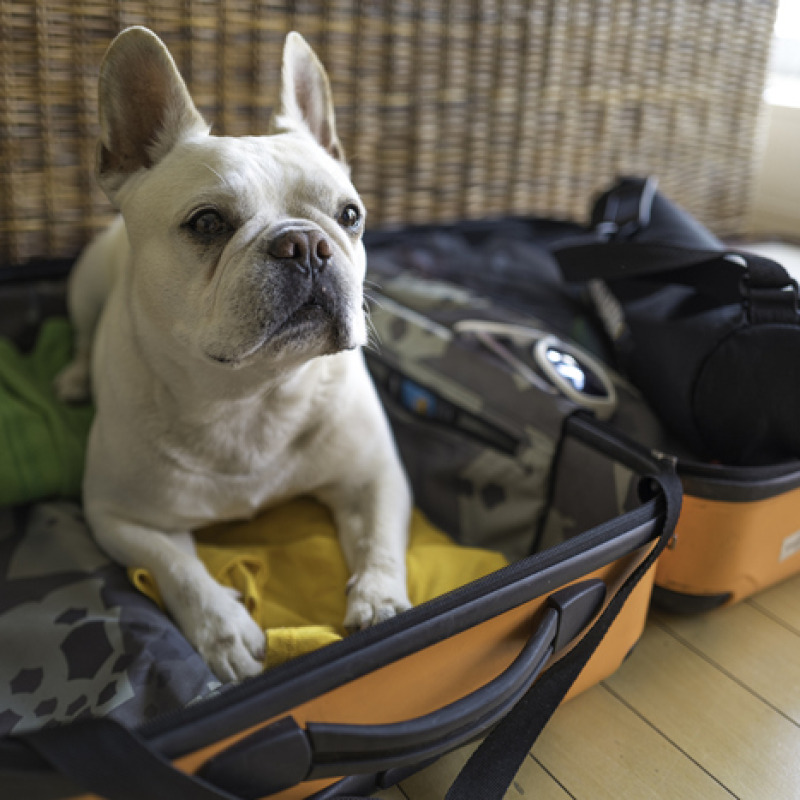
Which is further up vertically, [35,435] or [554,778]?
[35,435]

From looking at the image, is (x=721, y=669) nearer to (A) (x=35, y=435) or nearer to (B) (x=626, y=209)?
(B) (x=626, y=209)

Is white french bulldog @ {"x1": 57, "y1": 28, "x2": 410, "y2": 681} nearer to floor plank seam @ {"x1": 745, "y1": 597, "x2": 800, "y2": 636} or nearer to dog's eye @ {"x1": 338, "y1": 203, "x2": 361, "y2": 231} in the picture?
dog's eye @ {"x1": 338, "y1": 203, "x2": 361, "y2": 231}

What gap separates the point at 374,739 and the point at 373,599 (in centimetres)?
28

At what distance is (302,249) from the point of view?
2.71ft

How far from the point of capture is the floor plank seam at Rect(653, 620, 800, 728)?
969mm

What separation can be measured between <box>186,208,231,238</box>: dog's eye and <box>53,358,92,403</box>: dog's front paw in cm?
64

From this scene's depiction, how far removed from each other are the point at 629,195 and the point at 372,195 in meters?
0.60

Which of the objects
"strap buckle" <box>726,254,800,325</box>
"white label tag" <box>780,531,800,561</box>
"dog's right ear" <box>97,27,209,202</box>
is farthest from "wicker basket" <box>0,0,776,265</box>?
"white label tag" <box>780,531,800,561</box>

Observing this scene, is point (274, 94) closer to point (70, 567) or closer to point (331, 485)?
point (331, 485)

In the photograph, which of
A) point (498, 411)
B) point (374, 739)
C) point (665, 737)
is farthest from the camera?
point (498, 411)

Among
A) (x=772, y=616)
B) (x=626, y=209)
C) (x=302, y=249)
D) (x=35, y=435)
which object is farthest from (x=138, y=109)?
(x=772, y=616)

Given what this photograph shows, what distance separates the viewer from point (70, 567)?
3.44 ft

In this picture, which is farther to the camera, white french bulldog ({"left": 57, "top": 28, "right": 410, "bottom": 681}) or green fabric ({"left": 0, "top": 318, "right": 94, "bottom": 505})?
green fabric ({"left": 0, "top": 318, "right": 94, "bottom": 505})

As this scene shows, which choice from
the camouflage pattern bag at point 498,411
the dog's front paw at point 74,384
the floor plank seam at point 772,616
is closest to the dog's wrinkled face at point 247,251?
the camouflage pattern bag at point 498,411
